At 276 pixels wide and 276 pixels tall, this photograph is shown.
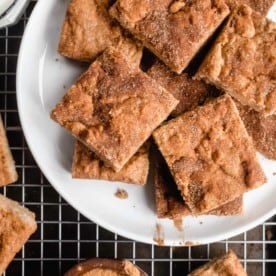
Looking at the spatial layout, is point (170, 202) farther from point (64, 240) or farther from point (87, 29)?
point (87, 29)

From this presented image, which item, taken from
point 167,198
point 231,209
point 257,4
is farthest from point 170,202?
point 257,4

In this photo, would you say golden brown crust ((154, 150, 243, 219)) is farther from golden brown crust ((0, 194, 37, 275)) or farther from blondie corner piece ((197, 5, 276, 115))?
golden brown crust ((0, 194, 37, 275))

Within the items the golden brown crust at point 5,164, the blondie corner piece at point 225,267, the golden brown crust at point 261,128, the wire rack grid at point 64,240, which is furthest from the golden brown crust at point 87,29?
the blondie corner piece at point 225,267

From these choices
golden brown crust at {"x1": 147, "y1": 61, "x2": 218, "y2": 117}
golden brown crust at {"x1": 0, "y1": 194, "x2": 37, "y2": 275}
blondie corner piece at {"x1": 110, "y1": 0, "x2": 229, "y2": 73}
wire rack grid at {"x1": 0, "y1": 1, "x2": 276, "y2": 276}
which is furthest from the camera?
wire rack grid at {"x1": 0, "y1": 1, "x2": 276, "y2": 276}

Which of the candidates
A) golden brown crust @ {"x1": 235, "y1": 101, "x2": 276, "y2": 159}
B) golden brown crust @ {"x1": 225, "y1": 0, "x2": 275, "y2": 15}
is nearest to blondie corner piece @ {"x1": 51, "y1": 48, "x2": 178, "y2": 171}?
golden brown crust @ {"x1": 235, "y1": 101, "x2": 276, "y2": 159}

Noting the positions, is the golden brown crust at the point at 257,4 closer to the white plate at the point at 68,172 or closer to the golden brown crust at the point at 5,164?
the white plate at the point at 68,172

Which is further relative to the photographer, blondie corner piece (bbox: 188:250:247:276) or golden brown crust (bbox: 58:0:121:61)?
blondie corner piece (bbox: 188:250:247:276)
